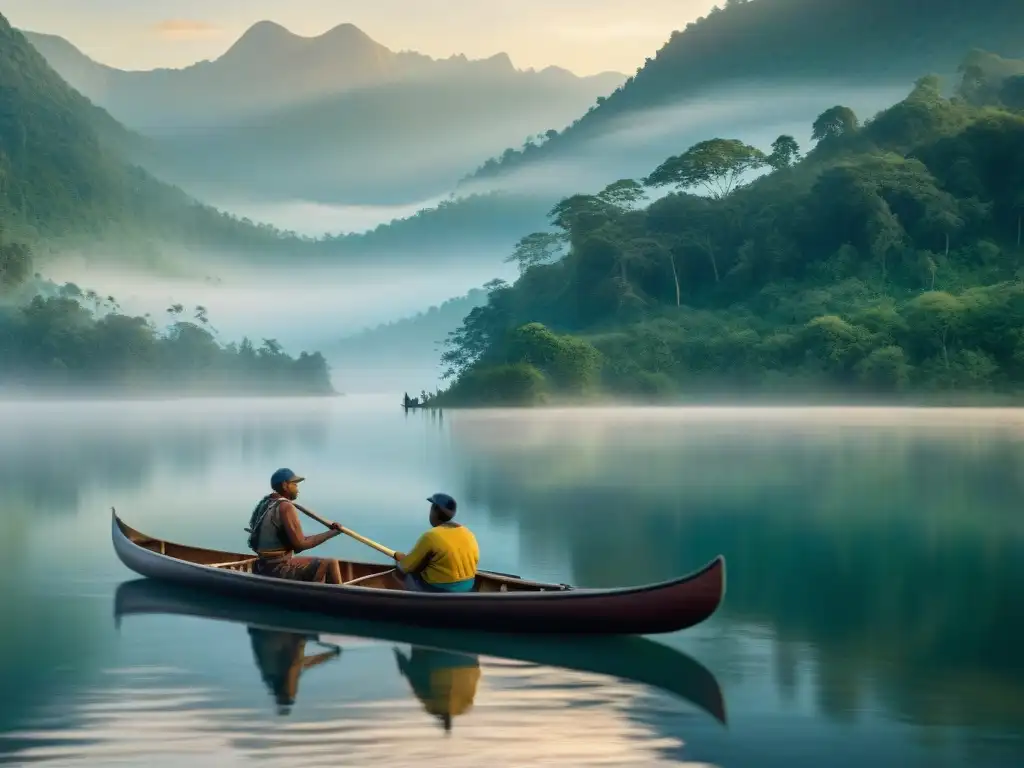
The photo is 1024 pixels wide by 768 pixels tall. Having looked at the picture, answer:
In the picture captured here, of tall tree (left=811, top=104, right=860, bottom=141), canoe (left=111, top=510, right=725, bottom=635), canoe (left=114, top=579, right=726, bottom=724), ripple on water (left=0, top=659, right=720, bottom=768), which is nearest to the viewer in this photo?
ripple on water (left=0, top=659, right=720, bottom=768)

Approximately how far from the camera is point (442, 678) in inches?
489

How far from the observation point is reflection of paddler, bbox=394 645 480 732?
11349mm

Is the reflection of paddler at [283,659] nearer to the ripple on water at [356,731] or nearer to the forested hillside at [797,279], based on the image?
the ripple on water at [356,731]

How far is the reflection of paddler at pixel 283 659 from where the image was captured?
11945mm

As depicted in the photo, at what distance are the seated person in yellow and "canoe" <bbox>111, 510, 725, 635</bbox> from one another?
0.35m

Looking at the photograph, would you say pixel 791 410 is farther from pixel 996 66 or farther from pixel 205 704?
pixel 205 704

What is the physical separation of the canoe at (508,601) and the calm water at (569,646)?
0.26 meters

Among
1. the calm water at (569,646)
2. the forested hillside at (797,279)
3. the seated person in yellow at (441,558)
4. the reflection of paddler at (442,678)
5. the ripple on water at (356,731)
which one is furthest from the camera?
the forested hillside at (797,279)

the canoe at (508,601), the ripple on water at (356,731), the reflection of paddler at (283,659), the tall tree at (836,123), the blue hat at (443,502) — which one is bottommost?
the ripple on water at (356,731)

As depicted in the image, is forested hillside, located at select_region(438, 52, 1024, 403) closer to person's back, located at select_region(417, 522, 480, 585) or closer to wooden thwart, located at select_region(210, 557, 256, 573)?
wooden thwart, located at select_region(210, 557, 256, 573)

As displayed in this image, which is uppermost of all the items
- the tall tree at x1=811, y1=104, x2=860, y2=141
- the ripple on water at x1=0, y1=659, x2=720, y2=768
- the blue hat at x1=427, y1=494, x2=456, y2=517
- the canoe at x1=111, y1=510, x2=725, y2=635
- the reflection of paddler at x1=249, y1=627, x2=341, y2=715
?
the tall tree at x1=811, y1=104, x2=860, y2=141

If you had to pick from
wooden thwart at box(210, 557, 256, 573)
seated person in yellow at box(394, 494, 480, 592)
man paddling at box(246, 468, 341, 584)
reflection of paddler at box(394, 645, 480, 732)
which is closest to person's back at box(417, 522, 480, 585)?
seated person in yellow at box(394, 494, 480, 592)

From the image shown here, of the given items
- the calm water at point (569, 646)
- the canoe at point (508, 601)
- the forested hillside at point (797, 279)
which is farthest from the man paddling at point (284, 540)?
the forested hillside at point (797, 279)

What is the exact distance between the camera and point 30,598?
17344mm
